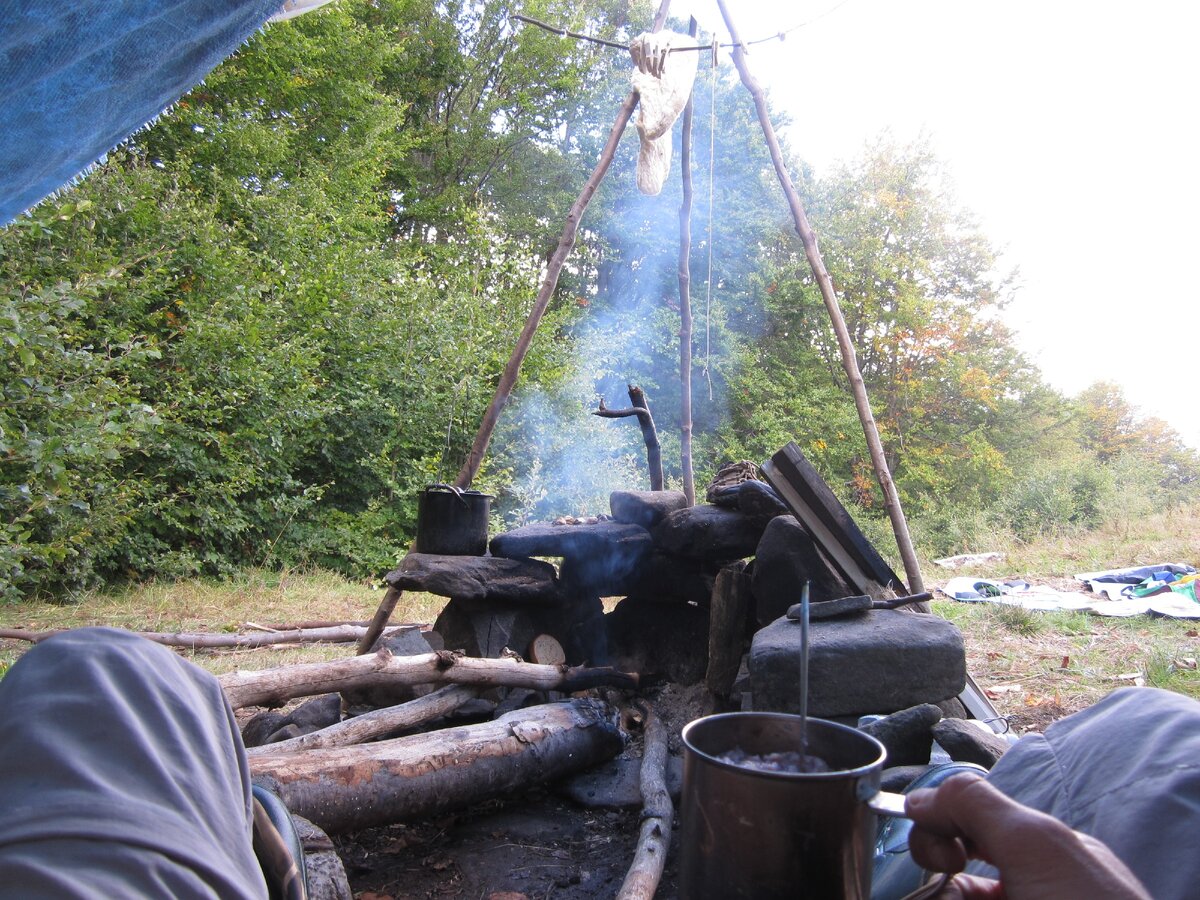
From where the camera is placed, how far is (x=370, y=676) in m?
3.22

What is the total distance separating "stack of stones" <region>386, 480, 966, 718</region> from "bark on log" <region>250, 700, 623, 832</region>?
0.85 metres

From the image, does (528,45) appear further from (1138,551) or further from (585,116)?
(1138,551)

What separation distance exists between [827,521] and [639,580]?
1.33 metres

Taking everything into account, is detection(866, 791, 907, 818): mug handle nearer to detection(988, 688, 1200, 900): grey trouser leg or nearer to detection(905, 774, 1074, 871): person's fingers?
detection(905, 774, 1074, 871): person's fingers

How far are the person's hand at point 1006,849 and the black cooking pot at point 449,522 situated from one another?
349 cm

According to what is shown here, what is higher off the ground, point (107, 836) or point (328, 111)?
point (328, 111)

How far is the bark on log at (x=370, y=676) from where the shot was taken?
122 inches

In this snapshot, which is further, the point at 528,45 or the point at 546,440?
the point at 528,45

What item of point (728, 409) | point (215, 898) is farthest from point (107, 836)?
point (728, 409)

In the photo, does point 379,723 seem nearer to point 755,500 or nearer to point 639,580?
point 639,580

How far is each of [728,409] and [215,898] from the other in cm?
1472

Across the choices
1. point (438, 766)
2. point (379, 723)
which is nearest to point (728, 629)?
point (438, 766)

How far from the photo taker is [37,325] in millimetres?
4137

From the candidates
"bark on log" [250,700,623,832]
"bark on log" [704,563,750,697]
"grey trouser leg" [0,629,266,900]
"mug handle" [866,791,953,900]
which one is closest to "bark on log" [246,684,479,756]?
"bark on log" [250,700,623,832]
